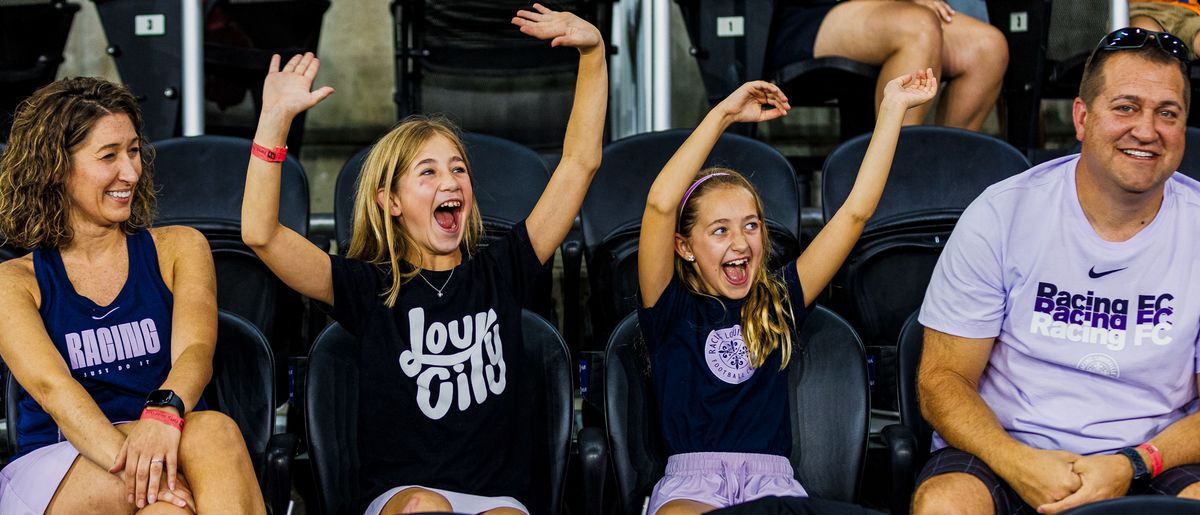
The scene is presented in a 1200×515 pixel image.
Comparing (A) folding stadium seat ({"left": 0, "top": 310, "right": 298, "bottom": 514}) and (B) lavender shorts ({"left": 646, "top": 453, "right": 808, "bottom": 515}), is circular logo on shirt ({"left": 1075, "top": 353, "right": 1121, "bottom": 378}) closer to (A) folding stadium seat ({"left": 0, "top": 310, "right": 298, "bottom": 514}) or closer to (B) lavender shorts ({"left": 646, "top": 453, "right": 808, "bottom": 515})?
(B) lavender shorts ({"left": 646, "top": 453, "right": 808, "bottom": 515})

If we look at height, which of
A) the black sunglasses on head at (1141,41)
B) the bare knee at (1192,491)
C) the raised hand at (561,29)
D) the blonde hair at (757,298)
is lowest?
the bare knee at (1192,491)

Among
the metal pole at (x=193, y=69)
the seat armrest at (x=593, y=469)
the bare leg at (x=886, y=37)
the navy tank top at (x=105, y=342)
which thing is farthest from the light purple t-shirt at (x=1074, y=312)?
the metal pole at (x=193, y=69)

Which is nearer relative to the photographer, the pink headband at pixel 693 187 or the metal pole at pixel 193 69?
the pink headband at pixel 693 187

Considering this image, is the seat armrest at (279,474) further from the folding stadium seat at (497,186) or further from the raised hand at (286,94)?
the folding stadium seat at (497,186)

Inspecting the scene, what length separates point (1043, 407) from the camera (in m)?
2.35

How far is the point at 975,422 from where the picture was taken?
90.9 inches

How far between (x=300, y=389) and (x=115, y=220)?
21.8 inches

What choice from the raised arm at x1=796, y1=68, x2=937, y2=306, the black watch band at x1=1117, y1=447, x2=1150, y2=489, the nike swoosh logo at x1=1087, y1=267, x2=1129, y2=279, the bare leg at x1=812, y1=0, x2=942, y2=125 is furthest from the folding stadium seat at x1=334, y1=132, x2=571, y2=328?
the black watch band at x1=1117, y1=447, x2=1150, y2=489

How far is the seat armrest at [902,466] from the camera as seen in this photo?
89.3 inches

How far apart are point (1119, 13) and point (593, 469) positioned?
264 cm

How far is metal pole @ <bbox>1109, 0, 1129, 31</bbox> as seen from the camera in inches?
155

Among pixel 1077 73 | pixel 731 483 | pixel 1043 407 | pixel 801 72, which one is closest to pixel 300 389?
pixel 731 483

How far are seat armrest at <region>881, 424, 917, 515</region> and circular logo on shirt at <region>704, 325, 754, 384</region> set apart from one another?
1.04 ft

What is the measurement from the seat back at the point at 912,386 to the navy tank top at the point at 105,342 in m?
1.46
